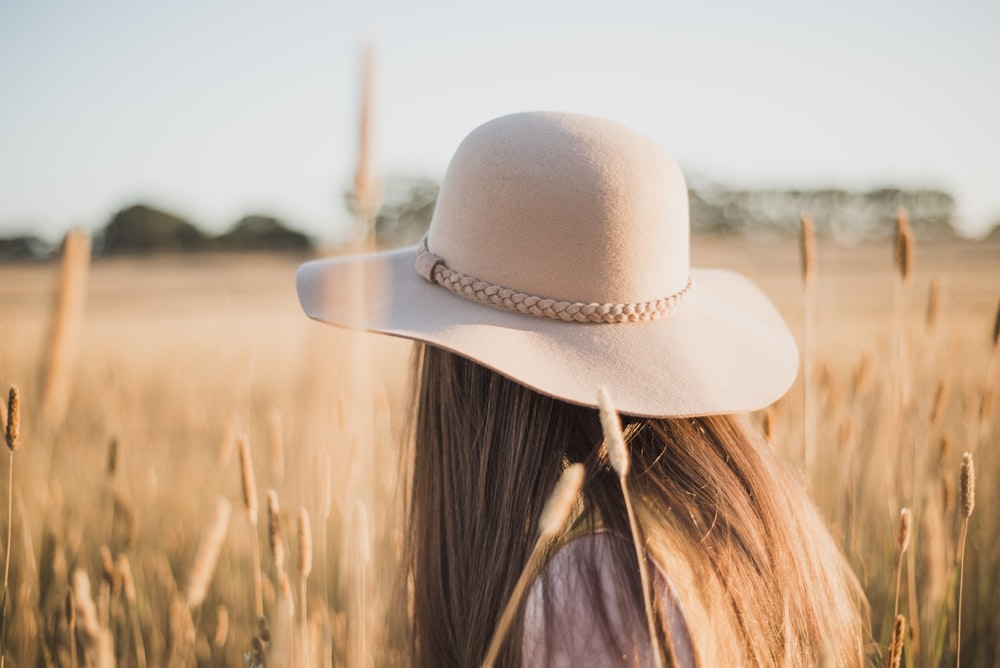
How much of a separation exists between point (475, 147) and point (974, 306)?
10513 mm

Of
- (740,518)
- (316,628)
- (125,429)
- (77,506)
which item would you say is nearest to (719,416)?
(740,518)

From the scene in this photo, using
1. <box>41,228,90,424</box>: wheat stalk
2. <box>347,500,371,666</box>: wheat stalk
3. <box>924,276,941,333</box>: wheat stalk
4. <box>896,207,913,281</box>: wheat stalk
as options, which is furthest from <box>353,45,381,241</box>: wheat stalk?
<box>924,276,941,333</box>: wheat stalk

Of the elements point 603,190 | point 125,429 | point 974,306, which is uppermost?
point 603,190

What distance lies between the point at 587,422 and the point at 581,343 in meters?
0.12

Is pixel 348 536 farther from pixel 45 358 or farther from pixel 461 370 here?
pixel 45 358

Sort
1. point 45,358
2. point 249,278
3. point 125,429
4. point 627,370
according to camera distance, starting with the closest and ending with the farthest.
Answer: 1. point 627,370
2. point 45,358
3. point 125,429
4. point 249,278

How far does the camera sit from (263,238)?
27.1m

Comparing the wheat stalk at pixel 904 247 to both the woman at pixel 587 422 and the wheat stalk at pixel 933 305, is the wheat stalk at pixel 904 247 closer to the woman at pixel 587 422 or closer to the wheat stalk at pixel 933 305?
the wheat stalk at pixel 933 305

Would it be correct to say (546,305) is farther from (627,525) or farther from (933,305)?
(933,305)

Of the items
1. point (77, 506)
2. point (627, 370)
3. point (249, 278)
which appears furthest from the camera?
point (249, 278)

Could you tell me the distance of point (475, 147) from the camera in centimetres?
97

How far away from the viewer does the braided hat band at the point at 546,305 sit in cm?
93

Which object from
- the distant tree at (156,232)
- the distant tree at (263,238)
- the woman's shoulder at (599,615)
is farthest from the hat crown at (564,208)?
the distant tree at (156,232)

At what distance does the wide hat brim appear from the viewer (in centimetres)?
84
